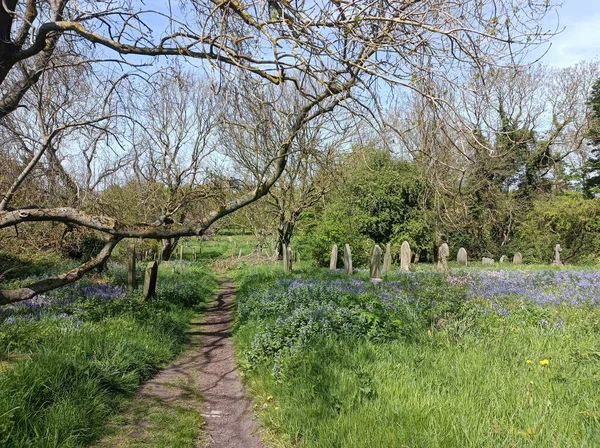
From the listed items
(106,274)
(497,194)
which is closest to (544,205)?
(497,194)

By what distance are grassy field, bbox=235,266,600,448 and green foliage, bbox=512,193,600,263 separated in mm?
21977

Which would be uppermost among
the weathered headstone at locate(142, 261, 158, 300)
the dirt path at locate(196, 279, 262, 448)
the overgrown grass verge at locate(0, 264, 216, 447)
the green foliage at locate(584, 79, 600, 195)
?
the green foliage at locate(584, 79, 600, 195)

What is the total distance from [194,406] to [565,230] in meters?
29.9

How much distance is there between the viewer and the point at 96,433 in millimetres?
3932

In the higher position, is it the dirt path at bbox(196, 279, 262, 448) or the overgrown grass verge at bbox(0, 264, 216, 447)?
the overgrown grass verge at bbox(0, 264, 216, 447)

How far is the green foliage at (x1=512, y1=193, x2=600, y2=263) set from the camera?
26266 millimetres

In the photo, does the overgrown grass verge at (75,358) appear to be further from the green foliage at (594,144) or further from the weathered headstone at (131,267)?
the green foliage at (594,144)

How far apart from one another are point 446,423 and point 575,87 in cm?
3616

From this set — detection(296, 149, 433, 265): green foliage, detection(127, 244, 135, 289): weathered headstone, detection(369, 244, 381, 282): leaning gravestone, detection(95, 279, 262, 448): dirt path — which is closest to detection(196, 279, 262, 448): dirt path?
detection(95, 279, 262, 448): dirt path

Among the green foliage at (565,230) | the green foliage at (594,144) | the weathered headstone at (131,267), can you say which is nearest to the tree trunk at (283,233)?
the weathered headstone at (131,267)

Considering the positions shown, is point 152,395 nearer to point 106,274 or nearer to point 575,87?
point 106,274

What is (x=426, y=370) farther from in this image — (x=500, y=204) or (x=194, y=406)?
(x=500, y=204)

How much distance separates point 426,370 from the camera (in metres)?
4.30

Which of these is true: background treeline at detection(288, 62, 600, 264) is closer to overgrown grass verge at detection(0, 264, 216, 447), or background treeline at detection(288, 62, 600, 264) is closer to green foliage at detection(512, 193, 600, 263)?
green foliage at detection(512, 193, 600, 263)
